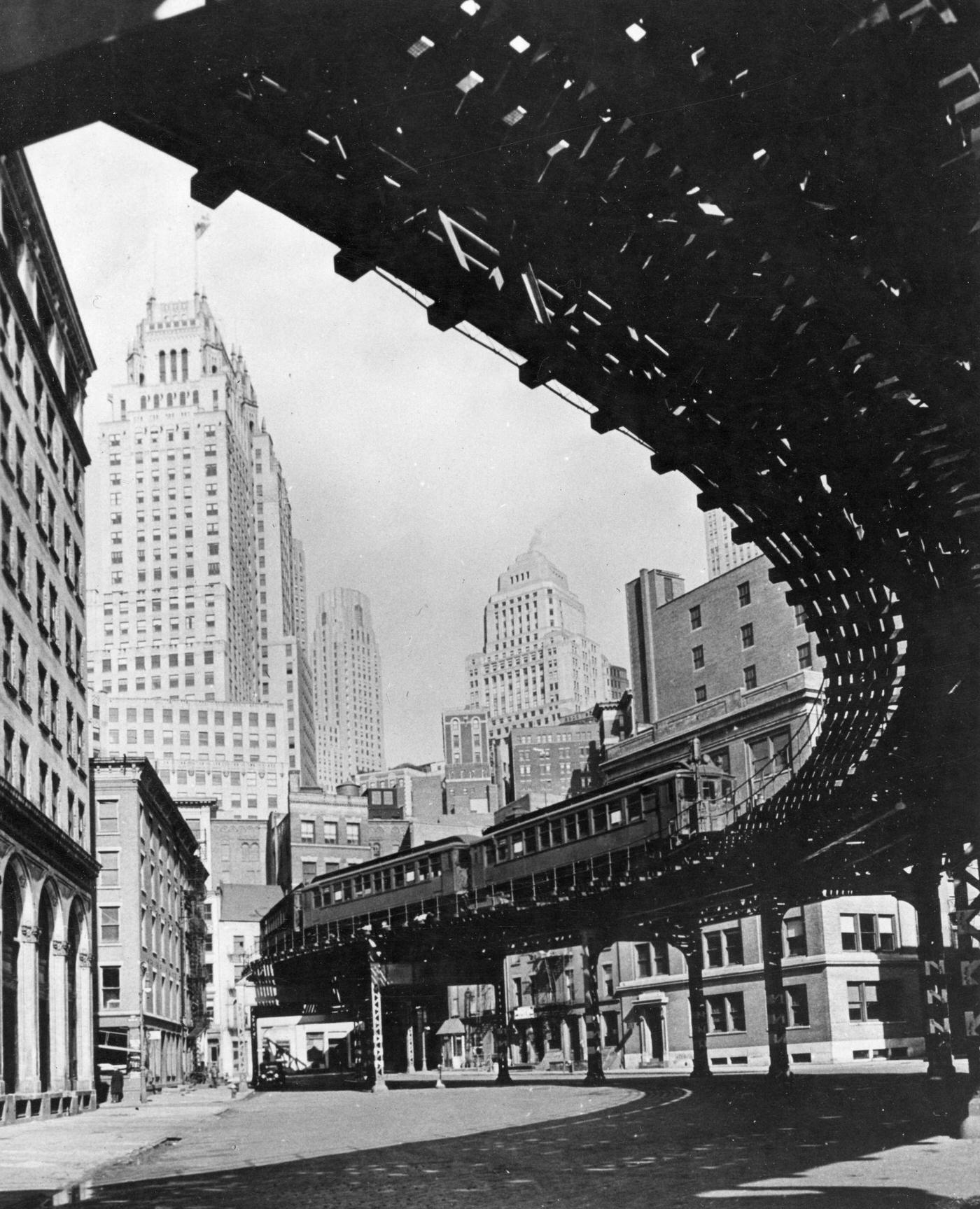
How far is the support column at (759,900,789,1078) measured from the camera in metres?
35.3

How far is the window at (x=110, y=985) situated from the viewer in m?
64.7

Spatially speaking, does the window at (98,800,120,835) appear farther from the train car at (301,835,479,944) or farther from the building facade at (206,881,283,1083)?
the building facade at (206,881,283,1083)

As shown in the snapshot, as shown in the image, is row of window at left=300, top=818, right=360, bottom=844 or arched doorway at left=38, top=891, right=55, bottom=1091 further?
row of window at left=300, top=818, right=360, bottom=844

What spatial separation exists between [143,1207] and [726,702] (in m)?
50.6

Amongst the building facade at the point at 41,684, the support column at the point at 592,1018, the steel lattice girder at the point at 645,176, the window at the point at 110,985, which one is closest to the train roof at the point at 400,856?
the window at the point at 110,985

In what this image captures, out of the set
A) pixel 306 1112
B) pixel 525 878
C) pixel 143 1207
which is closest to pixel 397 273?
pixel 143 1207

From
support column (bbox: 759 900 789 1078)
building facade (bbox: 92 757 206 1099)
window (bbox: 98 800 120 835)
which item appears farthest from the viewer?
window (bbox: 98 800 120 835)

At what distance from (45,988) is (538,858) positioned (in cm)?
1783

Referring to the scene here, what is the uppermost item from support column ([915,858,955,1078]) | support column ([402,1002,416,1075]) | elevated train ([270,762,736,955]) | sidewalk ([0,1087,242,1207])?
elevated train ([270,762,736,955])

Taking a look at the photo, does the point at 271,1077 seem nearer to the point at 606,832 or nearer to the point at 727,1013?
the point at 727,1013

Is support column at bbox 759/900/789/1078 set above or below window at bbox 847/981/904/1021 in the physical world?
above

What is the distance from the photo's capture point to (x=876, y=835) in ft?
91.1

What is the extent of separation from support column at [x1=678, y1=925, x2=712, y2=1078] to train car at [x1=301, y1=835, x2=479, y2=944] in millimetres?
10791

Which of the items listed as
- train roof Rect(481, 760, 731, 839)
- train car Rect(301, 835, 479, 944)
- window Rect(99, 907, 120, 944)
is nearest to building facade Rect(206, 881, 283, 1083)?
window Rect(99, 907, 120, 944)
